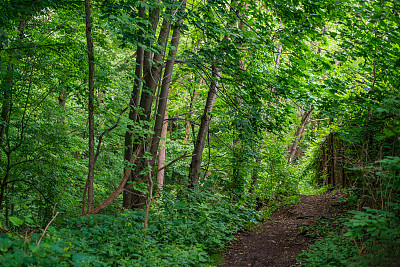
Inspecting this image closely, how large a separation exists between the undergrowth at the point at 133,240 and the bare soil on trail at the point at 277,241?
36cm

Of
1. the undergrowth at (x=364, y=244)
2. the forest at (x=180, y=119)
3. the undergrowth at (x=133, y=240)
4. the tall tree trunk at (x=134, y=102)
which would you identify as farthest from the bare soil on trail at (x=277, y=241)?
the tall tree trunk at (x=134, y=102)

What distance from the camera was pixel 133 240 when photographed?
4.36m

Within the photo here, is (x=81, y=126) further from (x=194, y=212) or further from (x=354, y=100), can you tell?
(x=354, y=100)

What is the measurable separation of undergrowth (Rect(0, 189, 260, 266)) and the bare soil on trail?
36 centimetres

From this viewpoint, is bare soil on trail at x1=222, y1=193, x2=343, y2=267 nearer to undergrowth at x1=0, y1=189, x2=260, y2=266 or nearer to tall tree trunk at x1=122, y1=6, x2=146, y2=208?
undergrowth at x1=0, y1=189, x2=260, y2=266

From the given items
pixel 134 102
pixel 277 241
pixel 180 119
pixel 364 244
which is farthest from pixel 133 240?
pixel 277 241

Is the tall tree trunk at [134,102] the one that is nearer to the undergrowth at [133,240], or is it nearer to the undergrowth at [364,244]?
the undergrowth at [133,240]

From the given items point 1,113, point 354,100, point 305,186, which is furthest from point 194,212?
point 305,186

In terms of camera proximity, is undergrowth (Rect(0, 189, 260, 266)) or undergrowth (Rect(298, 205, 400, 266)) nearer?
undergrowth (Rect(298, 205, 400, 266))

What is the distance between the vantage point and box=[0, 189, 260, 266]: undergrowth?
2965 millimetres

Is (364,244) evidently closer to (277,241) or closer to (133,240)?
(277,241)

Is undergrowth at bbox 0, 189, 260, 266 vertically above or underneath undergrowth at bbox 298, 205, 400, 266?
underneath

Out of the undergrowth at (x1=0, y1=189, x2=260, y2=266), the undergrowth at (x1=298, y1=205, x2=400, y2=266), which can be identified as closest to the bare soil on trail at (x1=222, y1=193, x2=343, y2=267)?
the undergrowth at (x1=0, y1=189, x2=260, y2=266)

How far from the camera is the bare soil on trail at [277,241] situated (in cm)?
510
